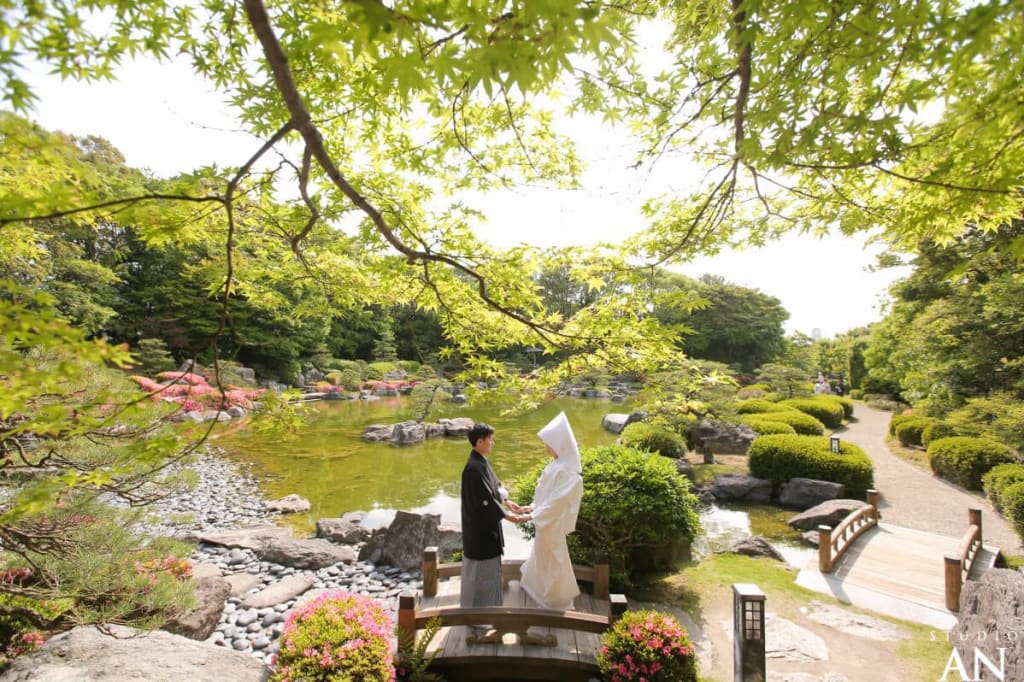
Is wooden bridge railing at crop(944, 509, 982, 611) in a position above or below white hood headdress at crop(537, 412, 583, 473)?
below

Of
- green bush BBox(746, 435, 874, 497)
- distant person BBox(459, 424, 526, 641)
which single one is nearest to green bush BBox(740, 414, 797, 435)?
green bush BBox(746, 435, 874, 497)

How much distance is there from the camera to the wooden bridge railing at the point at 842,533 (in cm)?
627

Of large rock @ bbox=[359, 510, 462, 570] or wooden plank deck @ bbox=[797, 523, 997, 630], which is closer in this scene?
wooden plank deck @ bbox=[797, 523, 997, 630]

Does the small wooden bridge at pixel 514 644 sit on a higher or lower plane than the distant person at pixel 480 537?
lower

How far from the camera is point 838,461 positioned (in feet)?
32.6

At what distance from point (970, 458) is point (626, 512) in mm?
9338

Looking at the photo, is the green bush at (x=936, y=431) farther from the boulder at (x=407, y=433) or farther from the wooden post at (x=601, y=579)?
the boulder at (x=407, y=433)

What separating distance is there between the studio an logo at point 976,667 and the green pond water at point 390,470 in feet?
10.2

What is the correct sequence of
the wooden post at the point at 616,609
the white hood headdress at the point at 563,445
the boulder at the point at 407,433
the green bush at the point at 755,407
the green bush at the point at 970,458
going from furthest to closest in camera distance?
the green bush at the point at 755,407, the boulder at the point at 407,433, the green bush at the point at 970,458, the white hood headdress at the point at 563,445, the wooden post at the point at 616,609

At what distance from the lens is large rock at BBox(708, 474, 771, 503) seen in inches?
400

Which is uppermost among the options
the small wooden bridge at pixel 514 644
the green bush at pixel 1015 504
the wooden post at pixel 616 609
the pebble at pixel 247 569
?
the green bush at pixel 1015 504

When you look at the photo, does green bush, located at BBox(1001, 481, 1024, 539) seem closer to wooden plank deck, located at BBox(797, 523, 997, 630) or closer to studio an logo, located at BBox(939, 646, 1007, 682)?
wooden plank deck, located at BBox(797, 523, 997, 630)

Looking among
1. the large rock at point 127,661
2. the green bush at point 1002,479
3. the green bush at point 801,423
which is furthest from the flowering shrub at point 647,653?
the green bush at point 801,423

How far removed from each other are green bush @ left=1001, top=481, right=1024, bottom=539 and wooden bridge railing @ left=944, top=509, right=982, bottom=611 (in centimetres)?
52
